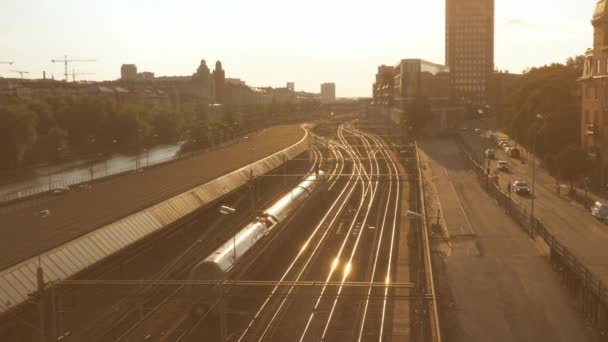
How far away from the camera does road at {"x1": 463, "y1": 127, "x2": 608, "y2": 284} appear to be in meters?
23.5

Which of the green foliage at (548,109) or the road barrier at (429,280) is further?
the green foliage at (548,109)

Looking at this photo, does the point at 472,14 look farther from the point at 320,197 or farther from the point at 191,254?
the point at 191,254

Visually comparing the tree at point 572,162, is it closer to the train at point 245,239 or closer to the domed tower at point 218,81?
the train at point 245,239

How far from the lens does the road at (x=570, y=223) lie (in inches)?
925

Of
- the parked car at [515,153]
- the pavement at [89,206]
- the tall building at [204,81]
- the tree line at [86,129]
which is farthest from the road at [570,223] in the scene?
the tall building at [204,81]

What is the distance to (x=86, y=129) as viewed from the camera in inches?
2879

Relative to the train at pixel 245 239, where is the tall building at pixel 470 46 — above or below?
above

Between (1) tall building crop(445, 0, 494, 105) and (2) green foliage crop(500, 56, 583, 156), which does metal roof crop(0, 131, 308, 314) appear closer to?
(2) green foliage crop(500, 56, 583, 156)

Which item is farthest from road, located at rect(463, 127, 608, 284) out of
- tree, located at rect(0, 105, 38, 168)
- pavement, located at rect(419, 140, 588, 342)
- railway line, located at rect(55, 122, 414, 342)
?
tree, located at rect(0, 105, 38, 168)

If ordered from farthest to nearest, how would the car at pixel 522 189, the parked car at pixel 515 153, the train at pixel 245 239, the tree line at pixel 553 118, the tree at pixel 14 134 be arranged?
the parked car at pixel 515 153 < the tree at pixel 14 134 < the car at pixel 522 189 < the tree line at pixel 553 118 < the train at pixel 245 239

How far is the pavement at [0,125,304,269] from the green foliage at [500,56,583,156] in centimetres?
1894

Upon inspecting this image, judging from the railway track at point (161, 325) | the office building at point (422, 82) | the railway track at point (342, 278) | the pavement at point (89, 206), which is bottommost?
the railway track at point (342, 278)

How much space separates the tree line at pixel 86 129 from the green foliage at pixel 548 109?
32.3m

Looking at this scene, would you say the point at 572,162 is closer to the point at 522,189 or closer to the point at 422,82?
the point at 522,189
